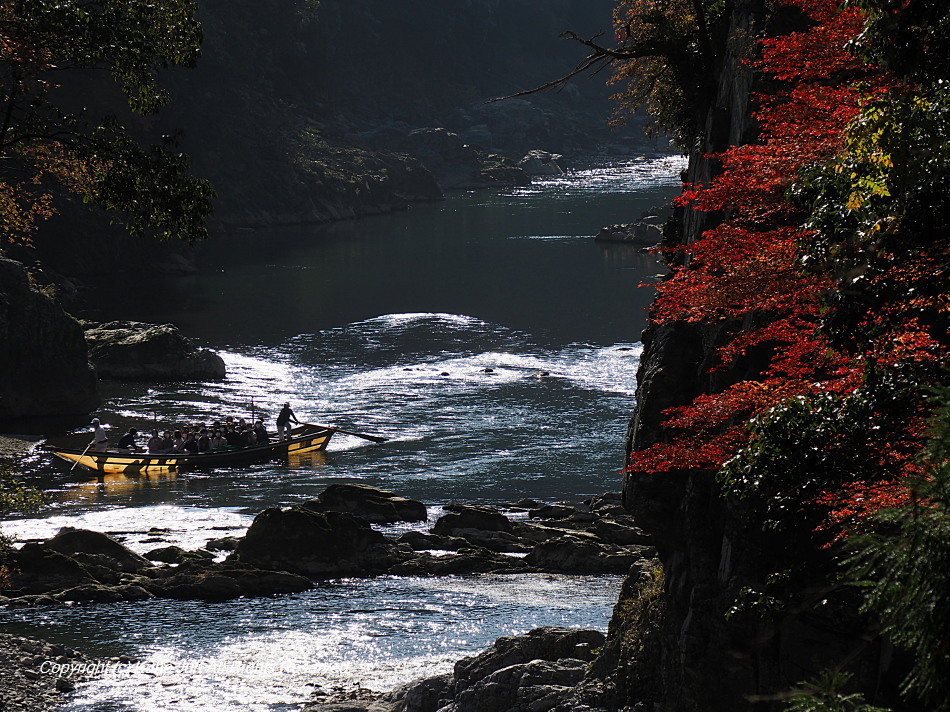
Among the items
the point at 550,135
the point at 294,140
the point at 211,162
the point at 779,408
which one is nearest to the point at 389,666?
the point at 779,408

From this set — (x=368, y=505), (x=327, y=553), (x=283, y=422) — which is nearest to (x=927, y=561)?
(x=327, y=553)

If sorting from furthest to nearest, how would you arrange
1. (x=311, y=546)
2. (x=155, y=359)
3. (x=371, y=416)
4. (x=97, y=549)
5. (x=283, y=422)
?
(x=155, y=359), (x=371, y=416), (x=283, y=422), (x=311, y=546), (x=97, y=549)

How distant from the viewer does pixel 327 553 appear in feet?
105

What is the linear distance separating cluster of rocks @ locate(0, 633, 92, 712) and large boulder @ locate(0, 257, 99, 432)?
1110 inches

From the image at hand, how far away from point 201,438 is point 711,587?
32.2 metres

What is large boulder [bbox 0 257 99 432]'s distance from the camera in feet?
166

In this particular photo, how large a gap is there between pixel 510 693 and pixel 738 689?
15.0 feet

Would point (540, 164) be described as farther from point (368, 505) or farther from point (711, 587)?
point (711, 587)

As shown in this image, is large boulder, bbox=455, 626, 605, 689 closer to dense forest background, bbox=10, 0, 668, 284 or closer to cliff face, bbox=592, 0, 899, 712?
cliff face, bbox=592, 0, 899, 712

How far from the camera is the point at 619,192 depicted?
138 metres

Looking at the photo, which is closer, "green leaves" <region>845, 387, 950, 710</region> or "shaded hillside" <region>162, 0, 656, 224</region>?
"green leaves" <region>845, 387, 950, 710</region>

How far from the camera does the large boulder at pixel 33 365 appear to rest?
166 feet

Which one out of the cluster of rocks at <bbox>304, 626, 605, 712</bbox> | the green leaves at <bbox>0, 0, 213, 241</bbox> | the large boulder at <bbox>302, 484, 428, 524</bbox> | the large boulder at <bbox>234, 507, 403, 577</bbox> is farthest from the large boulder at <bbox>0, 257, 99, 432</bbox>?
the green leaves at <bbox>0, 0, 213, 241</bbox>

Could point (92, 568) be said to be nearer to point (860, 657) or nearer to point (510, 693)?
point (510, 693)
